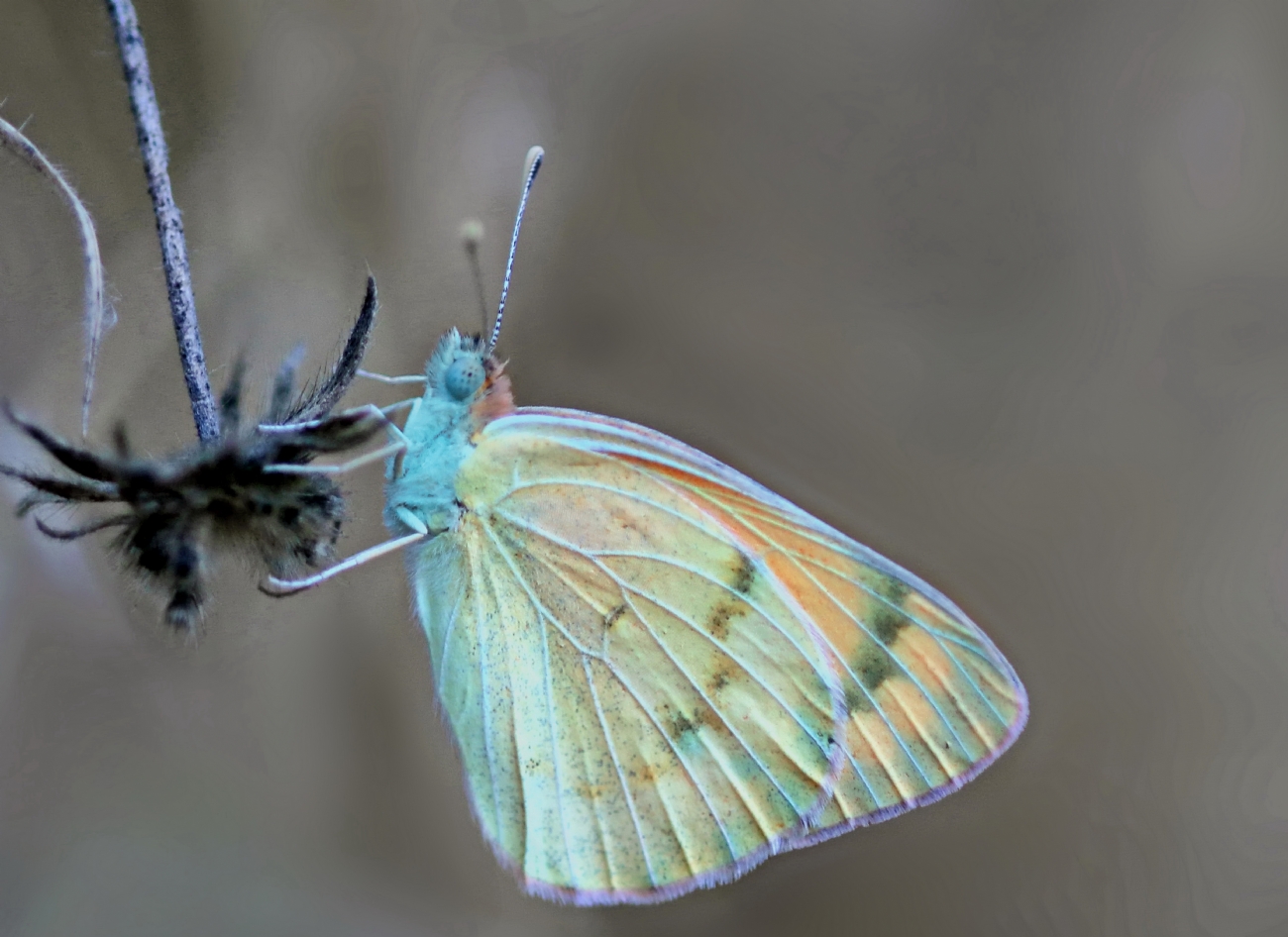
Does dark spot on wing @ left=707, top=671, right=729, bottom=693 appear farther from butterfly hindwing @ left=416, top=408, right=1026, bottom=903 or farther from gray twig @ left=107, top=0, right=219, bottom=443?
gray twig @ left=107, top=0, right=219, bottom=443

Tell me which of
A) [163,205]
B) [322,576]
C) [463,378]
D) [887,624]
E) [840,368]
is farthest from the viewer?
[840,368]

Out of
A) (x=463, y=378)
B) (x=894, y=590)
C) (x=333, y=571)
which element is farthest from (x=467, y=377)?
(x=894, y=590)

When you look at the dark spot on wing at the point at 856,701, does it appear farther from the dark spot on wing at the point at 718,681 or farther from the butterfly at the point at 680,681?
the dark spot on wing at the point at 718,681

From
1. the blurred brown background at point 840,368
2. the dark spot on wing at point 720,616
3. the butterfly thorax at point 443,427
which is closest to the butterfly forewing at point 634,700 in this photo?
the dark spot on wing at point 720,616

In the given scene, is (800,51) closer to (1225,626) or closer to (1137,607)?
(1137,607)

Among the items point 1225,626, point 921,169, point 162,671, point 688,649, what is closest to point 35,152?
point 688,649

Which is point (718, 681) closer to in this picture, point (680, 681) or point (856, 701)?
point (680, 681)
